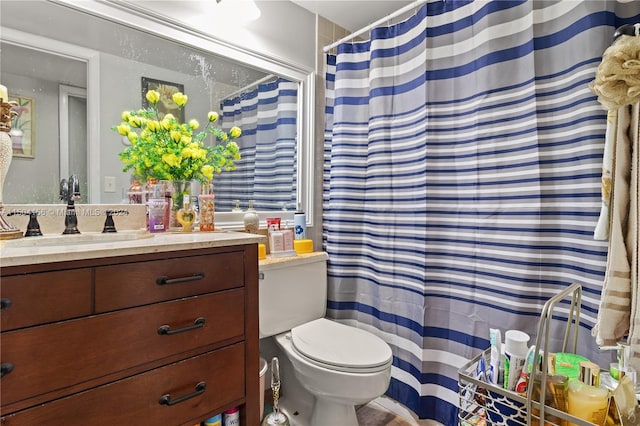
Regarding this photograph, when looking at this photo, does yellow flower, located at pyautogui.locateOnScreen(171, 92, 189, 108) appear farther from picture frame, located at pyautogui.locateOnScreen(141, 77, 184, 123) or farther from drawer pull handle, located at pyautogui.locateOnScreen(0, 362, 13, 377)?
drawer pull handle, located at pyautogui.locateOnScreen(0, 362, 13, 377)

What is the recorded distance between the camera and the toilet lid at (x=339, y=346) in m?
1.34

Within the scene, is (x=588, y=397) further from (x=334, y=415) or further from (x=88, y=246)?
(x=88, y=246)

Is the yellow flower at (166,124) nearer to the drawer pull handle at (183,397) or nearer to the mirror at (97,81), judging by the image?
the mirror at (97,81)

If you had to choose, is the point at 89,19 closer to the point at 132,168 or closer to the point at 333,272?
the point at 132,168

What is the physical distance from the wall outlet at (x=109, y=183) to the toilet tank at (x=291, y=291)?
0.69 metres

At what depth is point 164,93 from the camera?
1.52 metres

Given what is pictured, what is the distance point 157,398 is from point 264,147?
133 centimetres

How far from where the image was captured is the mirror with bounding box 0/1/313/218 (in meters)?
1.19

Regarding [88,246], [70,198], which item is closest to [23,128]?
[70,198]

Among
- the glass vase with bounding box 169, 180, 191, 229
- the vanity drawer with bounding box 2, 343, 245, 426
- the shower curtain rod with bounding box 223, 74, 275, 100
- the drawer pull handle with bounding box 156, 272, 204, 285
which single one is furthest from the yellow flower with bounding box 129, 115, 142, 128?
the vanity drawer with bounding box 2, 343, 245, 426

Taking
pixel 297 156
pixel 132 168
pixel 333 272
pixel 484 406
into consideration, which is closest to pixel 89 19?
pixel 132 168

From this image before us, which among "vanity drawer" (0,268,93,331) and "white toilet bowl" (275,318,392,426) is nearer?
"vanity drawer" (0,268,93,331)

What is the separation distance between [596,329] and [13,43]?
2.16 m

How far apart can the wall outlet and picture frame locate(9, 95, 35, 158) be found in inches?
9.3
